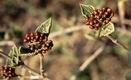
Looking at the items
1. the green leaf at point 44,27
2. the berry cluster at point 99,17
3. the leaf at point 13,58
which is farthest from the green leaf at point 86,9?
the leaf at point 13,58

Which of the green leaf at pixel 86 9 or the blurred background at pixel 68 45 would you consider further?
the blurred background at pixel 68 45

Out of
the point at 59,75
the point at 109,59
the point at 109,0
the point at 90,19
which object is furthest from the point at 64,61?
the point at 90,19

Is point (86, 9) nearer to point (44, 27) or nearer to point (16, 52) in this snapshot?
point (44, 27)

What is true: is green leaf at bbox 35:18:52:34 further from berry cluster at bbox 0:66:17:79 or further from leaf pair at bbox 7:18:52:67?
berry cluster at bbox 0:66:17:79

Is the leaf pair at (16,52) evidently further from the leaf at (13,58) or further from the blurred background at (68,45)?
the blurred background at (68,45)

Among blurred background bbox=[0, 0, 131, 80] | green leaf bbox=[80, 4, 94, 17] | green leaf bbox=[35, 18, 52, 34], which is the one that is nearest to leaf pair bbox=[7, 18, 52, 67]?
green leaf bbox=[35, 18, 52, 34]

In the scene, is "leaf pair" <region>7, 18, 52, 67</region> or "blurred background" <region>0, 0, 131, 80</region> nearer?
"leaf pair" <region>7, 18, 52, 67</region>
